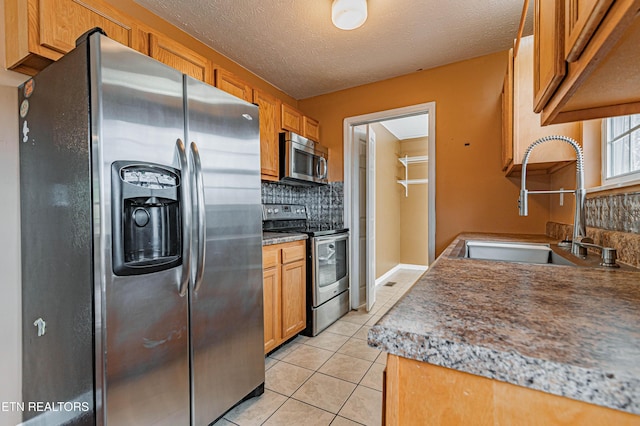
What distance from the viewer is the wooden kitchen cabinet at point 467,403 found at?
392 millimetres

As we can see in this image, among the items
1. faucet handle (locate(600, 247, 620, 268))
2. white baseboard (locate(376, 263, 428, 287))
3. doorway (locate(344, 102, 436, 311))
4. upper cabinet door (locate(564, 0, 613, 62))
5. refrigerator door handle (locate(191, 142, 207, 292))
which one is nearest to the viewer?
upper cabinet door (locate(564, 0, 613, 62))

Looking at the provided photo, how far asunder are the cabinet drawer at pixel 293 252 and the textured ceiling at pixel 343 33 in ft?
5.58

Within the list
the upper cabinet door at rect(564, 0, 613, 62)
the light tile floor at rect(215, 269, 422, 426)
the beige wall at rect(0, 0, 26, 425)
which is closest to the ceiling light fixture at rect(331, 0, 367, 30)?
the upper cabinet door at rect(564, 0, 613, 62)

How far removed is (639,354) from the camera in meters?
0.40

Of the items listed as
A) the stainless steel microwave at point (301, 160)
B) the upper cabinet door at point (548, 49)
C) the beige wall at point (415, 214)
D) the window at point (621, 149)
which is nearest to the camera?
the upper cabinet door at point (548, 49)

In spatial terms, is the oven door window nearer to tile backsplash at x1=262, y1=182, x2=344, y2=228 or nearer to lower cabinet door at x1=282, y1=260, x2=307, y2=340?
lower cabinet door at x1=282, y1=260, x2=307, y2=340

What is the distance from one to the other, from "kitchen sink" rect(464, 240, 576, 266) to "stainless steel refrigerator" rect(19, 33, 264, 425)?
146 centimetres

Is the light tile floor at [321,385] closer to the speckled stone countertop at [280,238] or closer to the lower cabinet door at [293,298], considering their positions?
the lower cabinet door at [293,298]

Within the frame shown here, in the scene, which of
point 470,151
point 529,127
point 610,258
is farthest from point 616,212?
point 470,151

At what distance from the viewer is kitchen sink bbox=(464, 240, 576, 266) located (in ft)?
5.42

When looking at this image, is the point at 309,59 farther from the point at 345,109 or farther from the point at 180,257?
the point at 180,257

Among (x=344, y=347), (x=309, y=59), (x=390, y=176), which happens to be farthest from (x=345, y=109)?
(x=344, y=347)

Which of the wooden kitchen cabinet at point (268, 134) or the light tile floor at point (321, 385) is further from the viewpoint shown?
the wooden kitchen cabinet at point (268, 134)

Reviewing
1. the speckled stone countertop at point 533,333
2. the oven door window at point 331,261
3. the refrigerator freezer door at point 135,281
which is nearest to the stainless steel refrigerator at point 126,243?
the refrigerator freezer door at point 135,281
